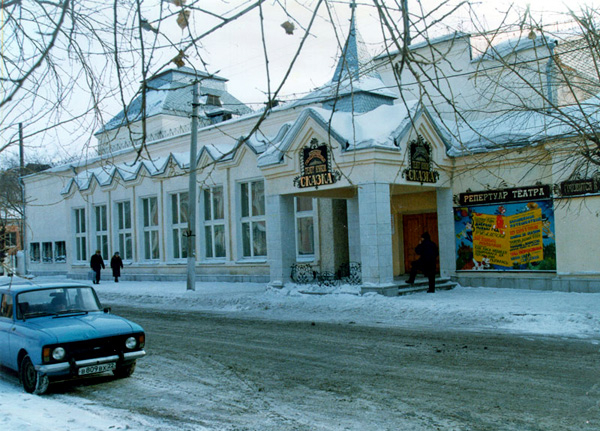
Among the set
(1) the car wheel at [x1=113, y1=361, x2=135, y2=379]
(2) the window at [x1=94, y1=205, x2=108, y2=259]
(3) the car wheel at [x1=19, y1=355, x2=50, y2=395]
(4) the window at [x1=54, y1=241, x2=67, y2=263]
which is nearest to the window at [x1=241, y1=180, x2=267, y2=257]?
(2) the window at [x1=94, y1=205, x2=108, y2=259]

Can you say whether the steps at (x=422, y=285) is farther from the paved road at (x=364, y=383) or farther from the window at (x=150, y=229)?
the window at (x=150, y=229)

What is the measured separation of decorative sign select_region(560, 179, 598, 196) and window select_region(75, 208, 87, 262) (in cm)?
2709

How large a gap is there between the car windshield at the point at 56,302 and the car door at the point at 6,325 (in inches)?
7.4

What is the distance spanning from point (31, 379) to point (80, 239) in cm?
2868

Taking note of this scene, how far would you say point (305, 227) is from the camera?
24.5m

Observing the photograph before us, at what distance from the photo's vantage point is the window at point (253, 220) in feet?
82.8

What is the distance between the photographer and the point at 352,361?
9.59 m

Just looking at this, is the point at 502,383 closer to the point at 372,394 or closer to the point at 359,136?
the point at 372,394

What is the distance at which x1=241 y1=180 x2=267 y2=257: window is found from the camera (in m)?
25.2

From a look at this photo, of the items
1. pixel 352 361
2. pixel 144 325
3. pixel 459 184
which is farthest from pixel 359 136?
pixel 352 361

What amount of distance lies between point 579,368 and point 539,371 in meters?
0.62

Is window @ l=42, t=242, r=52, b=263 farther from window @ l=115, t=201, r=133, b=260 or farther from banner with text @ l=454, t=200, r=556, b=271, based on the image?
banner with text @ l=454, t=200, r=556, b=271

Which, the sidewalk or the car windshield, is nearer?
the car windshield

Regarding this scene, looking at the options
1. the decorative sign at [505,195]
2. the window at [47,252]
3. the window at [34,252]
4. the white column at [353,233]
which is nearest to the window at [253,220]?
the white column at [353,233]
